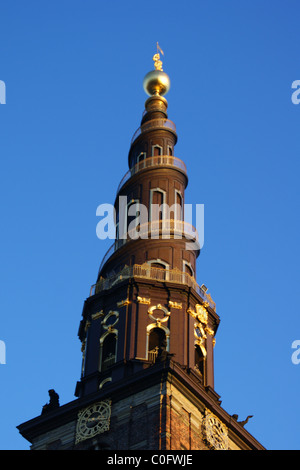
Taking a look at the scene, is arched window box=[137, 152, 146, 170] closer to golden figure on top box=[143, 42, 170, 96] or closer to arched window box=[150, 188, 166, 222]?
arched window box=[150, 188, 166, 222]

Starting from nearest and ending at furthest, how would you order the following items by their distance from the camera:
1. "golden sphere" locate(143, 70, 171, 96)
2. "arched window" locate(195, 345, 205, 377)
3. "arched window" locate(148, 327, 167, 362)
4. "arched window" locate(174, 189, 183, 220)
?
1. "arched window" locate(148, 327, 167, 362)
2. "arched window" locate(195, 345, 205, 377)
3. "arched window" locate(174, 189, 183, 220)
4. "golden sphere" locate(143, 70, 171, 96)

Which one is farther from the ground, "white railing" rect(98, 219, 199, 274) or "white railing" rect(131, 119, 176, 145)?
"white railing" rect(131, 119, 176, 145)

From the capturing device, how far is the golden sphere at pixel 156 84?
87250 millimetres

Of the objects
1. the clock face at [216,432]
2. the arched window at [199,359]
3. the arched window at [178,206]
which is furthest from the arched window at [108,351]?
the arched window at [178,206]

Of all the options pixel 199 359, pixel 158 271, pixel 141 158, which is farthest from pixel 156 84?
pixel 199 359

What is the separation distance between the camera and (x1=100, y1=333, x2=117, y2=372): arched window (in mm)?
65625

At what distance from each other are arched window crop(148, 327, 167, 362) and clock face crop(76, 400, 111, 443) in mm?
4159

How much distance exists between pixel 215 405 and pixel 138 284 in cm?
931

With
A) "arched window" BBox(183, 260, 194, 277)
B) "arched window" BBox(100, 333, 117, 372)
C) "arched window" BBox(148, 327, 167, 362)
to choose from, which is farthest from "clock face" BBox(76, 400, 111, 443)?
"arched window" BBox(183, 260, 194, 277)

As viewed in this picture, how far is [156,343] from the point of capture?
6569cm
